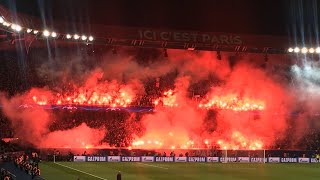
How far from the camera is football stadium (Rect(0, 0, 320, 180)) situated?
38094 mm

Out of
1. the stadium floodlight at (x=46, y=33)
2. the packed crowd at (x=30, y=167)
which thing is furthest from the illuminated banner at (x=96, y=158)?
the stadium floodlight at (x=46, y=33)

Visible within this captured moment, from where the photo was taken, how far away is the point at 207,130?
159ft

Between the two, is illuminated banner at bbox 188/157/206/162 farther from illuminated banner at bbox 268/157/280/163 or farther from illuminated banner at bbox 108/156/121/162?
illuminated banner at bbox 108/156/121/162

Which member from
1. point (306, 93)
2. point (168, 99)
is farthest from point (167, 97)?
point (306, 93)

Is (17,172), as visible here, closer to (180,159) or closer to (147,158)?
(147,158)

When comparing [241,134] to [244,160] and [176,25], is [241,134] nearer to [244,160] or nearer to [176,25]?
[244,160]

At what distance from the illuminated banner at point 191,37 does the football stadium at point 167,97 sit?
0.24 feet

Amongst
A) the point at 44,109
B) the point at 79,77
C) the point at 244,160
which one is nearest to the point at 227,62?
the point at 244,160

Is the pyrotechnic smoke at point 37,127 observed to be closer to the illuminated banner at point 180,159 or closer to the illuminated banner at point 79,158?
the illuminated banner at point 79,158

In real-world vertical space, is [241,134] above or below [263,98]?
below

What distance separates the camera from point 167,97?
48625mm

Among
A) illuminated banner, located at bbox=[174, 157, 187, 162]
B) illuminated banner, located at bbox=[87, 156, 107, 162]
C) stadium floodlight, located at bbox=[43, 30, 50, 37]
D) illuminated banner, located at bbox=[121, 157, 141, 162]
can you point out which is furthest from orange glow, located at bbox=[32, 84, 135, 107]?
stadium floodlight, located at bbox=[43, 30, 50, 37]

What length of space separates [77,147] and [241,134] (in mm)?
15807

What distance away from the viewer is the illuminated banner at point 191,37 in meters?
35.7
